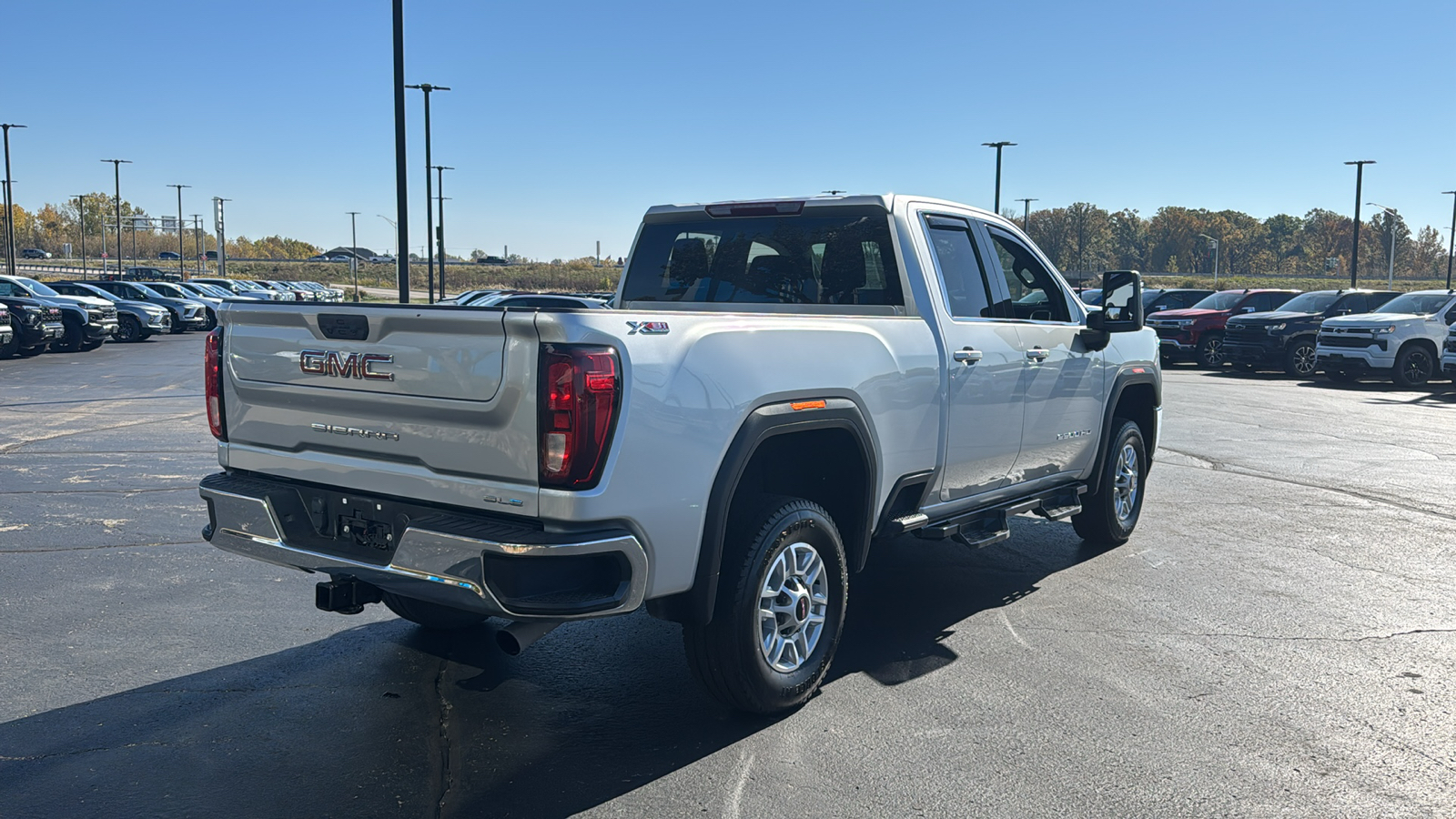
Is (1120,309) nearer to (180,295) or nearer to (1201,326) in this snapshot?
(1201,326)

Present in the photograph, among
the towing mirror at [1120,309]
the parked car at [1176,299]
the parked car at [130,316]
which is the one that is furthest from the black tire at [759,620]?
the parked car at [130,316]

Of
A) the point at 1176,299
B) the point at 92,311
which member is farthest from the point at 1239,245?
the point at 92,311

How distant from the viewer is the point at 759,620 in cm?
421

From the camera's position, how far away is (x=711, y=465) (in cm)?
389

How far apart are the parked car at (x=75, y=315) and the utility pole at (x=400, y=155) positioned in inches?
547

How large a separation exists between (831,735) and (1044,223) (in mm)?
148797

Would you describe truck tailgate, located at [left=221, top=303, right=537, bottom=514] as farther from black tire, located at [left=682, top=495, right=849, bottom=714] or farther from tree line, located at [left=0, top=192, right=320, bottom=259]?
tree line, located at [left=0, top=192, right=320, bottom=259]

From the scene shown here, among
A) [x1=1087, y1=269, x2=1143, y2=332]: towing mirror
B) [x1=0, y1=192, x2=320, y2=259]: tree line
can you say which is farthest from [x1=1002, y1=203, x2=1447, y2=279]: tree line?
[x1=1087, y1=269, x2=1143, y2=332]: towing mirror

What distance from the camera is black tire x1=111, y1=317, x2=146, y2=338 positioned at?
31.5m

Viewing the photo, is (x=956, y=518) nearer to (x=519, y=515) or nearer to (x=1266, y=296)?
(x=519, y=515)

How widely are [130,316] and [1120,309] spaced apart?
3159cm

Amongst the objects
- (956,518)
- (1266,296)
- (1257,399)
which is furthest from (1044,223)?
(956,518)

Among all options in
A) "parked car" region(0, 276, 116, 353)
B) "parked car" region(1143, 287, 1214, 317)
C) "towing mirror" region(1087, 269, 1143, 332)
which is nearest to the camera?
"towing mirror" region(1087, 269, 1143, 332)

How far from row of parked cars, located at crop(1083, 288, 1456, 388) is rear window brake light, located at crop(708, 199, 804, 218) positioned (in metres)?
17.9
